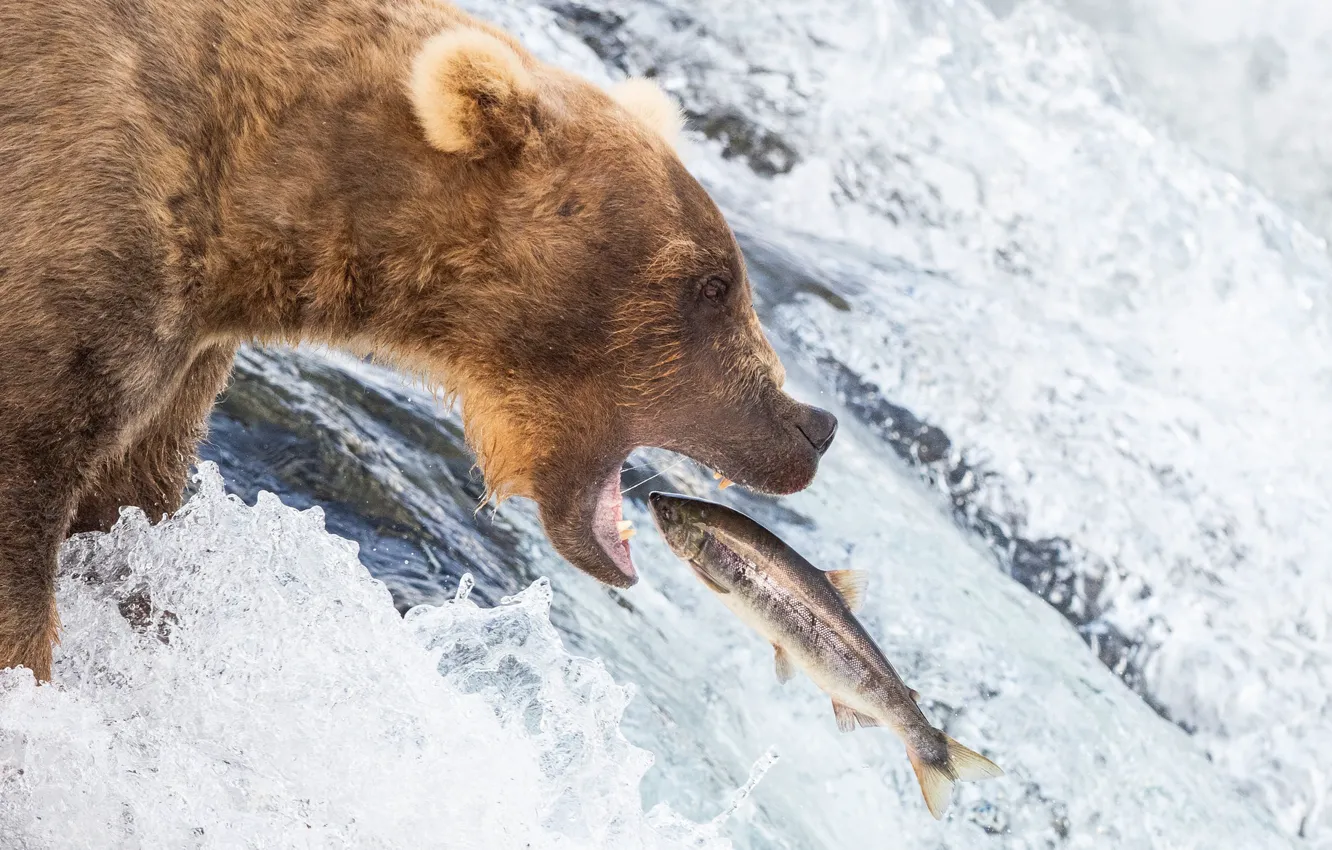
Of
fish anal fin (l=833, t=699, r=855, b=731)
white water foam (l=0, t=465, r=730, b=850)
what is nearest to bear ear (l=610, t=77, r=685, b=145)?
white water foam (l=0, t=465, r=730, b=850)

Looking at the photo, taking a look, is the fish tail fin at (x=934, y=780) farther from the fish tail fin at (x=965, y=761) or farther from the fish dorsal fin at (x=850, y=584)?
the fish dorsal fin at (x=850, y=584)

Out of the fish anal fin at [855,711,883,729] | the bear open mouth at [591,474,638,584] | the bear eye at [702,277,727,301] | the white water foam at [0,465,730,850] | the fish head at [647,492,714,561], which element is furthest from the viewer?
the fish anal fin at [855,711,883,729]

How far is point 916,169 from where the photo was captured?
9.16 m

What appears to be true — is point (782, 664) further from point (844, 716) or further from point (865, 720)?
point (865, 720)

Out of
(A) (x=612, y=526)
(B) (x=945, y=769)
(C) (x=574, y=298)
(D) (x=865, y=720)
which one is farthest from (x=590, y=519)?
(B) (x=945, y=769)

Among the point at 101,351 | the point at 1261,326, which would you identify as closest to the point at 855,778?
the point at 101,351

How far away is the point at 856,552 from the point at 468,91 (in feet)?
11.7

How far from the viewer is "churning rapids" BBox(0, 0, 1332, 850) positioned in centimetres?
319

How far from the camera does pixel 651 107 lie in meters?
3.18

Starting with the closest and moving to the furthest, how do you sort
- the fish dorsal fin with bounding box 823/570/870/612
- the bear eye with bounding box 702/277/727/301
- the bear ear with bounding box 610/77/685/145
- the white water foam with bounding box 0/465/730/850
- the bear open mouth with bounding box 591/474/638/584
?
the white water foam with bounding box 0/465/730/850
the bear eye with bounding box 702/277/727/301
the bear ear with bounding box 610/77/685/145
the bear open mouth with bounding box 591/474/638/584
the fish dorsal fin with bounding box 823/570/870/612

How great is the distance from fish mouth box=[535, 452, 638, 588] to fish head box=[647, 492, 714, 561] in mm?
109

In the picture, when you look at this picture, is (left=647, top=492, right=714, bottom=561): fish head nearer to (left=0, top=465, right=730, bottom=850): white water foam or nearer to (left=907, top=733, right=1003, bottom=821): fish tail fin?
(left=0, top=465, right=730, bottom=850): white water foam

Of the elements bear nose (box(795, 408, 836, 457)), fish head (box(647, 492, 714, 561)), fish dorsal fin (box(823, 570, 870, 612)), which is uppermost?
bear nose (box(795, 408, 836, 457))

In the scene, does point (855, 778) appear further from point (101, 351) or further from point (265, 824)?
point (101, 351)
